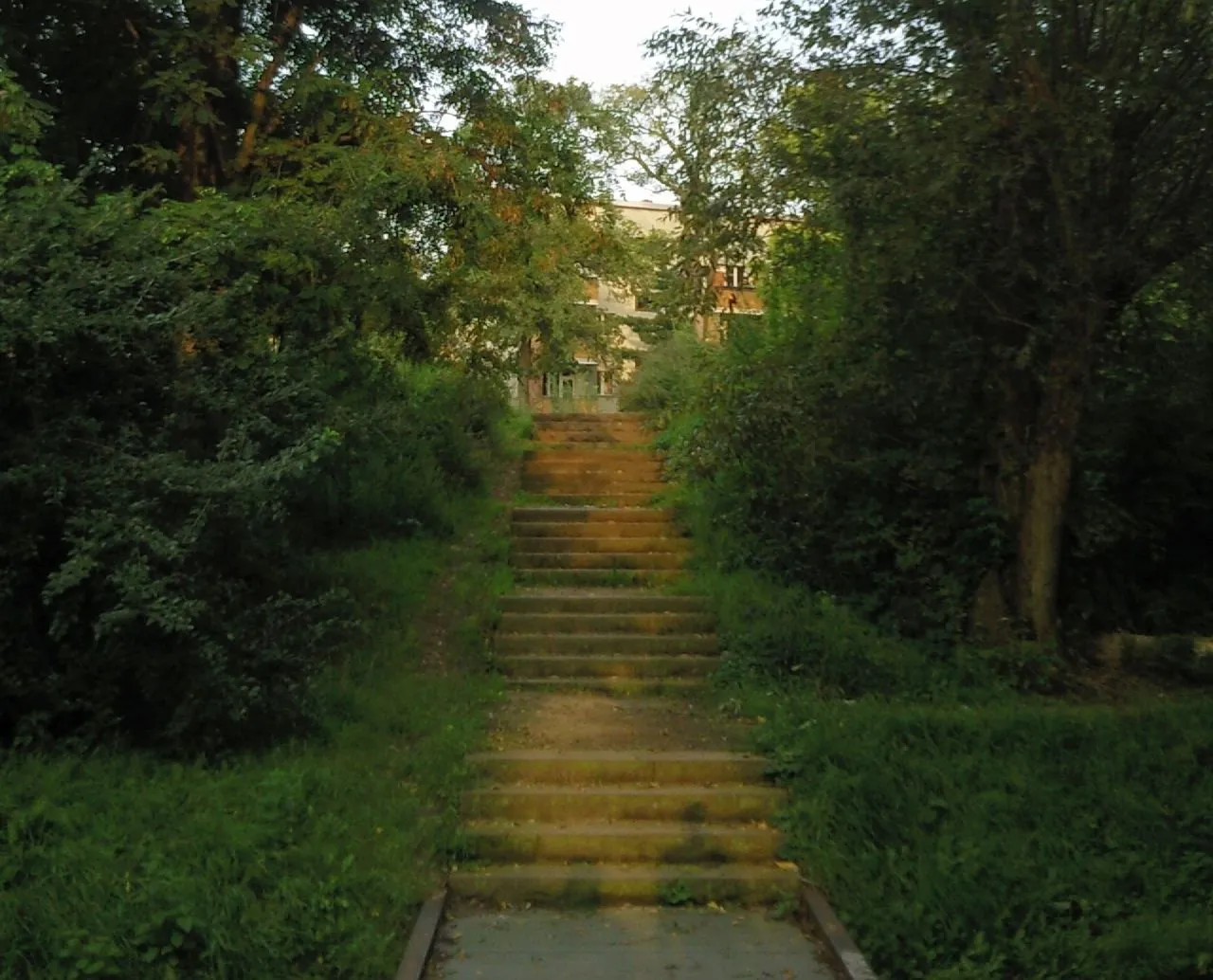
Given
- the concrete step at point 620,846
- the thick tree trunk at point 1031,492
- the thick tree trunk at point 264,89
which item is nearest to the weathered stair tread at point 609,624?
the thick tree trunk at point 1031,492

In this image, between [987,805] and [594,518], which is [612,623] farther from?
[987,805]

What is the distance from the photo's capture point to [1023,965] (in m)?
5.58

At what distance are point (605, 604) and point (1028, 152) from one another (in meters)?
5.23

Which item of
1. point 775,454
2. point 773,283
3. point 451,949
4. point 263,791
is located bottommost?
point 451,949

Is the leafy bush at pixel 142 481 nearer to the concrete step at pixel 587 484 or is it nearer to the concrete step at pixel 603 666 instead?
the concrete step at pixel 603 666

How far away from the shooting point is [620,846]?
23.4ft

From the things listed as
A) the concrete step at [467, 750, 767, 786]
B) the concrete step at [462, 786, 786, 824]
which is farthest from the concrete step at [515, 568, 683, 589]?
the concrete step at [462, 786, 786, 824]

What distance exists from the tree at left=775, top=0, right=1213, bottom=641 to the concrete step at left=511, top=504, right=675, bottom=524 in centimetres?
497

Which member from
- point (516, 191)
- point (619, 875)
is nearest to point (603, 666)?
point (619, 875)

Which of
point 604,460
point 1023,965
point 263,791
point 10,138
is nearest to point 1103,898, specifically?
point 1023,965

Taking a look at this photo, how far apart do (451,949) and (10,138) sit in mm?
6738

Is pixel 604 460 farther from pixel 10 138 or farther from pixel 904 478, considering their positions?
pixel 10 138

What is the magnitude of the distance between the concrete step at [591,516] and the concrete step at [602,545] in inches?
21.7

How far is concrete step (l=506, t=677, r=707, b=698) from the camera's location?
984cm
